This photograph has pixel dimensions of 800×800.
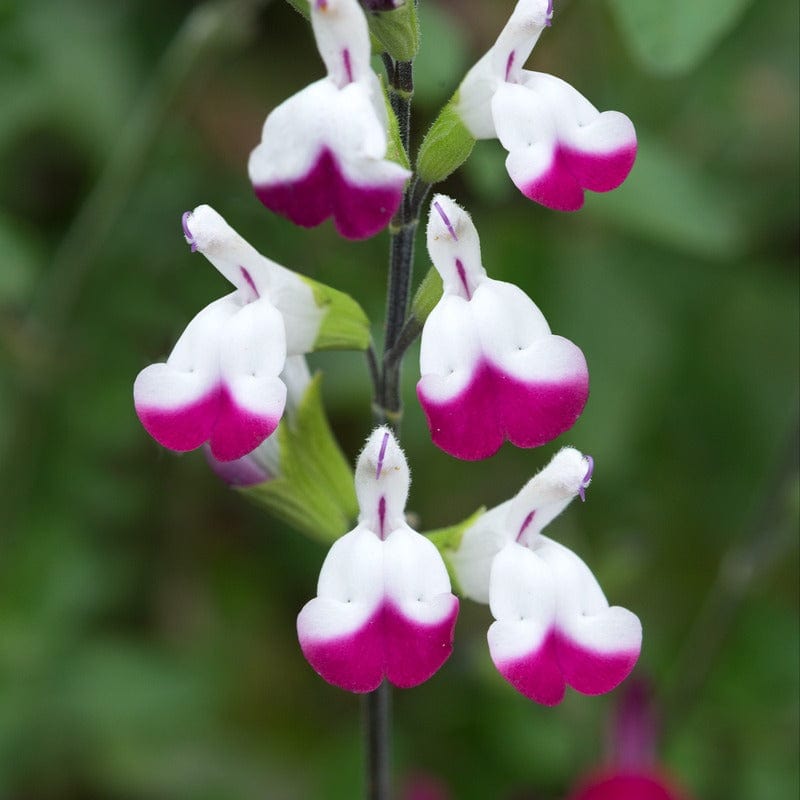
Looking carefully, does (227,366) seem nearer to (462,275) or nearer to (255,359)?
(255,359)

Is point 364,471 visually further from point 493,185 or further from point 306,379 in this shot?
point 493,185

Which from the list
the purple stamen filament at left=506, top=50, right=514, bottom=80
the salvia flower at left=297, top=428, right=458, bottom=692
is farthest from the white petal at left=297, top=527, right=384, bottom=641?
the purple stamen filament at left=506, top=50, right=514, bottom=80

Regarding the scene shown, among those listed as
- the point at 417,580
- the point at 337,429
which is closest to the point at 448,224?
the point at 417,580

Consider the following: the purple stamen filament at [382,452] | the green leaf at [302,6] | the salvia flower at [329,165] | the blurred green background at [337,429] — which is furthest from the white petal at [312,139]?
the blurred green background at [337,429]

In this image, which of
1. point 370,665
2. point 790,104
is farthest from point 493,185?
point 790,104

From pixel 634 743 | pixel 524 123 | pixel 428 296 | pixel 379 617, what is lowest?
pixel 634 743

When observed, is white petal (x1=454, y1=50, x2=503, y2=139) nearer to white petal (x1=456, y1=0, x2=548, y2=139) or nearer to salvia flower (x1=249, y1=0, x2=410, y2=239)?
white petal (x1=456, y1=0, x2=548, y2=139)
